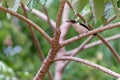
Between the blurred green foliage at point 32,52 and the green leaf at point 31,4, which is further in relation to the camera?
the blurred green foliage at point 32,52

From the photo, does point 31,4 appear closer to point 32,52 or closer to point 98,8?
point 98,8

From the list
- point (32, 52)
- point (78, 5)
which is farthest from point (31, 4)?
point (32, 52)

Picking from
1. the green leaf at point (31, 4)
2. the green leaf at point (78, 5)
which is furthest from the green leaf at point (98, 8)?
the green leaf at point (31, 4)

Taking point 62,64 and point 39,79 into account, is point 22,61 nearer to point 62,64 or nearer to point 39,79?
point 62,64

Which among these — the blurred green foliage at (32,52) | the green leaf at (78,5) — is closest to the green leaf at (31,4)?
the green leaf at (78,5)

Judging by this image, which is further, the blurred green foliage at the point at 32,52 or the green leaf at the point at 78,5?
the blurred green foliage at the point at 32,52

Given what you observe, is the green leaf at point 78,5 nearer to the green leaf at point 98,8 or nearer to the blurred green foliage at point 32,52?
the green leaf at point 98,8

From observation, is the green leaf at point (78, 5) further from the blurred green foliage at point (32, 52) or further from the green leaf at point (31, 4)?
the blurred green foliage at point (32, 52)

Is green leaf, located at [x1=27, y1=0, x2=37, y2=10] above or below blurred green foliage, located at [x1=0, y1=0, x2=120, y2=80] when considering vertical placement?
above

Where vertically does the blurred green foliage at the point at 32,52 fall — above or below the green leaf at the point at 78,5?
below

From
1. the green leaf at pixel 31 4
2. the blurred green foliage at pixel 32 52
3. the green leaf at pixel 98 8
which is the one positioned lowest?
the blurred green foliage at pixel 32 52

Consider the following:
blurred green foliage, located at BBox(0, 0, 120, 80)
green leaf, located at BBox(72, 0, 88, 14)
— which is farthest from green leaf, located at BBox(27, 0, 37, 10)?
blurred green foliage, located at BBox(0, 0, 120, 80)

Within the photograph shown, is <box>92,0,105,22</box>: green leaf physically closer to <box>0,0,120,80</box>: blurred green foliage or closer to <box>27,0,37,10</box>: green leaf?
<box>27,0,37,10</box>: green leaf

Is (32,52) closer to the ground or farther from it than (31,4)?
closer to the ground
